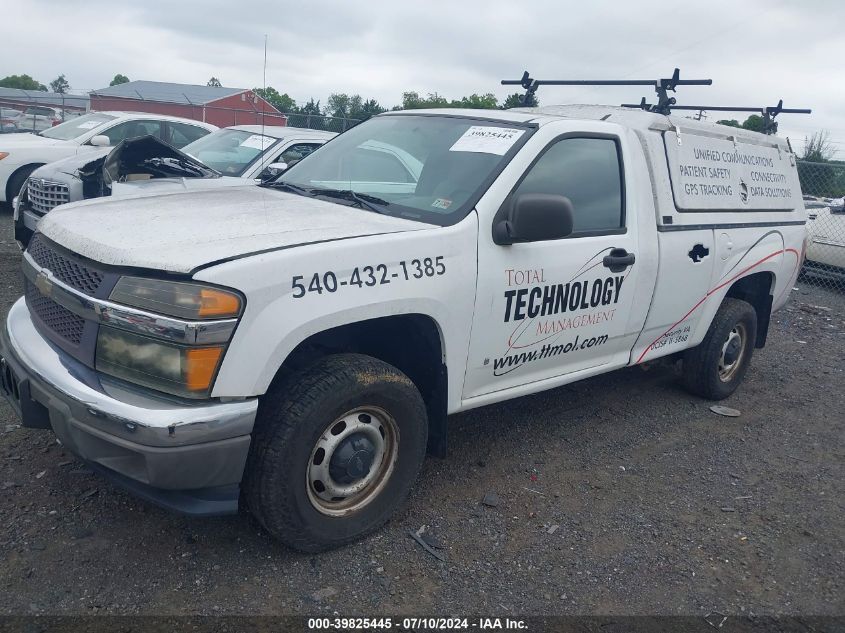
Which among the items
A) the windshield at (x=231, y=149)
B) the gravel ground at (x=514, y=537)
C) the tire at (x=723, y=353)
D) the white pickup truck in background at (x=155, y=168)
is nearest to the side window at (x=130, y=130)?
the windshield at (x=231, y=149)

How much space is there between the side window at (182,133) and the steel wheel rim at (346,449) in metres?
8.60

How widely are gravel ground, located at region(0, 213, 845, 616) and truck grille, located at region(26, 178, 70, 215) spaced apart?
338 cm

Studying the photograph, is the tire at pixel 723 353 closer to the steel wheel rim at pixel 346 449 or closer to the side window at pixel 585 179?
the side window at pixel 585 179

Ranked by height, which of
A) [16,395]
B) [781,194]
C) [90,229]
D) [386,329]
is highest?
[781,194]

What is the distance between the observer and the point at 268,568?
298 centimetres

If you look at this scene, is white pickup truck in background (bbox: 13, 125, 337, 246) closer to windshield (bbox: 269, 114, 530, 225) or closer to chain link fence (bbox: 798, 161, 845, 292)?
windshield (bbox: 269, 114, 530, 225)

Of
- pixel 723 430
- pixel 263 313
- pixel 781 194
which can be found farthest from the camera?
pixel 781 194

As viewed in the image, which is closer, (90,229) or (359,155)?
(90,229)

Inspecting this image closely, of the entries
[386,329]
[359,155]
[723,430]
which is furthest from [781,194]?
[386,329]

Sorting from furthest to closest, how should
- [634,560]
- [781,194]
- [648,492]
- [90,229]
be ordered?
1. [781,194]
2. [648,492]
3. [634,560]
4. [90,229]

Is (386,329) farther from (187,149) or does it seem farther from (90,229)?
(187,149)

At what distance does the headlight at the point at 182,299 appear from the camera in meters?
2.50

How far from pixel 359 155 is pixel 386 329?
129 centimetres

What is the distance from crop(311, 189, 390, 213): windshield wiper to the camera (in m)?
3.51
